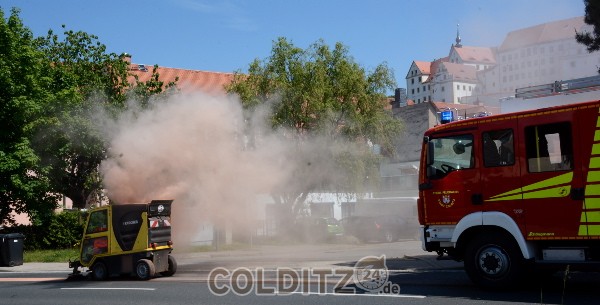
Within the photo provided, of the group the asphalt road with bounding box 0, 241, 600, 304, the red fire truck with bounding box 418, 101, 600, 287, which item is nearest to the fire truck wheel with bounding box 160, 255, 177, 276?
the asphalt road with bounding box 0, 241, 600, 304

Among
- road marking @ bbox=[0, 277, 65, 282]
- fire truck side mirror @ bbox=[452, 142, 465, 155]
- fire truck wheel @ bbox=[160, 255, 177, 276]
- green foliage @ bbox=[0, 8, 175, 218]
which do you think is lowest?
road marking @ bbox=[0, 277, 65, 282]

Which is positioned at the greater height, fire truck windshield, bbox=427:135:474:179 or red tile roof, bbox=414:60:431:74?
red tile roof, bbox=414:60:431:74

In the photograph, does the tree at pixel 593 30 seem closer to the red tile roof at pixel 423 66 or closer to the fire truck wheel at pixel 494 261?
the fire truck wheel at pixel 494 261

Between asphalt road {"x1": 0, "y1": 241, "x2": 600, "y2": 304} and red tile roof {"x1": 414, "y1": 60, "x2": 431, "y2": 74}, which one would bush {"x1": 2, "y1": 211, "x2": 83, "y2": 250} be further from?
red tile roof {"x1": 414, "y1": 60, "x2": 431, "y2": 74}

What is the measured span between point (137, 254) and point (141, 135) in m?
5.11

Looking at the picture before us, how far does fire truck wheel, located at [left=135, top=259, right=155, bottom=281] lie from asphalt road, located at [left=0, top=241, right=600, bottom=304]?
0.60 ft

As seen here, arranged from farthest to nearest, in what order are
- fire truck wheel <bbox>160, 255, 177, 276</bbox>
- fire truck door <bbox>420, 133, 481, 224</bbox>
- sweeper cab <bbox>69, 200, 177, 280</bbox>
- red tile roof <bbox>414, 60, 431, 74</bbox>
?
red tile roof <bbox>414, 60, 431, 74</bbox>, fire truck wheel <bbox>160, 255, 177, 276</bbox>, sweeper cab <bbox>69, 200, 177, 280</bbox>, fire truck door <bbox>420, 133, 481, 224</bbox>

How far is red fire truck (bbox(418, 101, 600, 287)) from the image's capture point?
30.6 feet

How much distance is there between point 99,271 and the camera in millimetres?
15117

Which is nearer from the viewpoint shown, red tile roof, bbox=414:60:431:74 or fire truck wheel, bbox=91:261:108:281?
fire truck wheel, bbox=91:261:108:281

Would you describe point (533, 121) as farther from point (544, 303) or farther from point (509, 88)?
point (509, 88)

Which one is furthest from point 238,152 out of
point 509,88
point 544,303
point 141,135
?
point 509,88

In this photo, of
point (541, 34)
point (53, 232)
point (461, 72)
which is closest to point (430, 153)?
point (541, 34)

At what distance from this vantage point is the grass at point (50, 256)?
76.1ft
